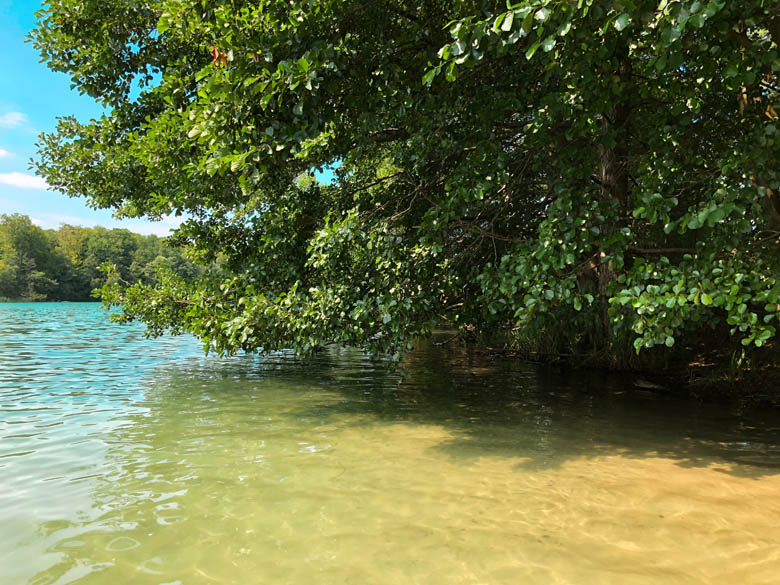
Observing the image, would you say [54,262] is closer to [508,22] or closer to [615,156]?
[615,156]

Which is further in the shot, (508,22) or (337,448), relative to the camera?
(337,448)

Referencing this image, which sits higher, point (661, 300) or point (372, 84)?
point (372, 84)

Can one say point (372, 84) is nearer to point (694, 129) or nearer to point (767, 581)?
point (694, 129)

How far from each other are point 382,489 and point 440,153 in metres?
5.70

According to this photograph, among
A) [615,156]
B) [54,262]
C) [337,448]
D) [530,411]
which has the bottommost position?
[337,448]

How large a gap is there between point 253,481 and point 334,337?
3.27 m

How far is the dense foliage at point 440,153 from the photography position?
528 centimetres

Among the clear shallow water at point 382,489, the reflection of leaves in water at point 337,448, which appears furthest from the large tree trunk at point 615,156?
the clear shallow water at point 382,489

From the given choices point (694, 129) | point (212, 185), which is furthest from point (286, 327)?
point (694, 129)

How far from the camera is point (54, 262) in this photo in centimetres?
9750

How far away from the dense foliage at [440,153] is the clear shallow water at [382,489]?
1.47m

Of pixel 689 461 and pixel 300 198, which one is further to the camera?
pixel 300 198

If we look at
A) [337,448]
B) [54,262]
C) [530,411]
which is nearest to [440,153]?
[530,411]

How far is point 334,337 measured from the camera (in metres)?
7.88
